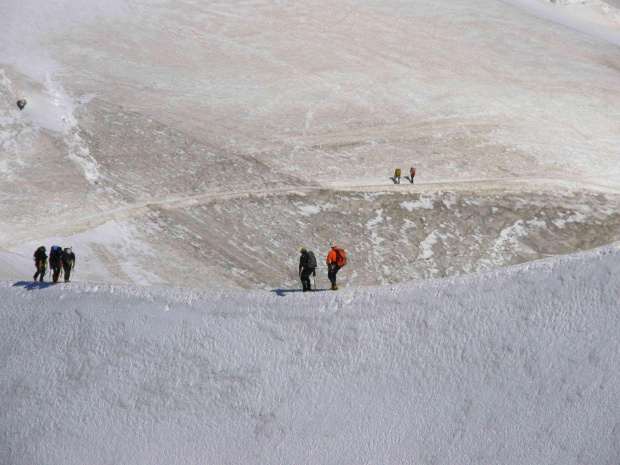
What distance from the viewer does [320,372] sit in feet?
68.5

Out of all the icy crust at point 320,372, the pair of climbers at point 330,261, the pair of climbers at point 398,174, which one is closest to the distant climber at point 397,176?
the pair of climbers at point 398,174

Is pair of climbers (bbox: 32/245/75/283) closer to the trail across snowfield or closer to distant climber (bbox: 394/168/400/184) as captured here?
the trail across snowfield

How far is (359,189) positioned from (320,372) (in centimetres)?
1757

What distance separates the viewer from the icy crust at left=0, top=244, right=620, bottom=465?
20.0 m

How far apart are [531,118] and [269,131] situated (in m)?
18.7

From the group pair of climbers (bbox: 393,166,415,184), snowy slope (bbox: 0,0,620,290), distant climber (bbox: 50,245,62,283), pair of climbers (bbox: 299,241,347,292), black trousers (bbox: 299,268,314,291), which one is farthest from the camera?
pair of climbers (bbox: 393,166,415,184)

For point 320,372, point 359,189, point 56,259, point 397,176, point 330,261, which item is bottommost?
point 320,372

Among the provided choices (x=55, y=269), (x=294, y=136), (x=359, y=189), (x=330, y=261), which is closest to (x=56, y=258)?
(x=55, y=269)

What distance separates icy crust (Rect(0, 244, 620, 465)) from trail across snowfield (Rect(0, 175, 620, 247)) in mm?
8153

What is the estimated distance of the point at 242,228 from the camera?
3247 centimetres

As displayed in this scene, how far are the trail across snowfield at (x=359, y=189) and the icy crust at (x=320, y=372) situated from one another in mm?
8153

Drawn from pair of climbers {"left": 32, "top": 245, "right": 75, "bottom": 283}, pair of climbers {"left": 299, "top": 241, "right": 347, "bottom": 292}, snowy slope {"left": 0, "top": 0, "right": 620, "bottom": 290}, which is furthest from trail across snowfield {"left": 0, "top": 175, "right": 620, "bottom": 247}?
pair of climbers {"left": 299, "top": 241, "right": 347, "bottom": 292}

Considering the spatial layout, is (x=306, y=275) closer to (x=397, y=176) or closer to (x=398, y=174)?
(x=398, y=174)

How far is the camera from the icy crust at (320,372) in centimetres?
2005
